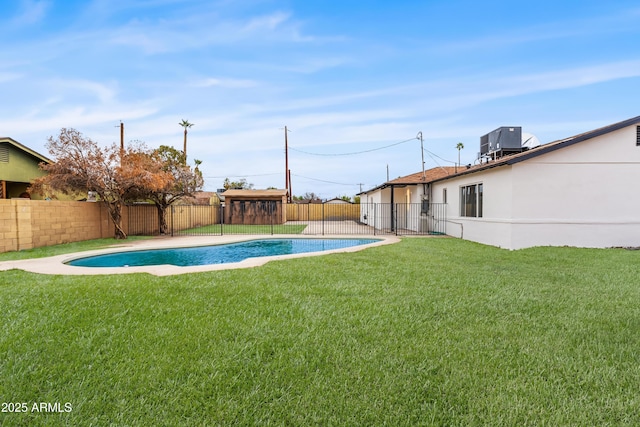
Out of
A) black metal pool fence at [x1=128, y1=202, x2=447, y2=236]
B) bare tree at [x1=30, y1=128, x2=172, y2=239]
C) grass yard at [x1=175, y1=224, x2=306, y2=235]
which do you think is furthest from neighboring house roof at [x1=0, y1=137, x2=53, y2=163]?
grass yard at [x1=175, y1=224, x2=306, y2=235]

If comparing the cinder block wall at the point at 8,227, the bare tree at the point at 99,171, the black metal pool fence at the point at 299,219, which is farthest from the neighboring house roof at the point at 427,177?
the cinder block wall at the point at 8,227

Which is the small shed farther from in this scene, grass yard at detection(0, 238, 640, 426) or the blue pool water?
grass yard at detection(0, 238, 640, 426)

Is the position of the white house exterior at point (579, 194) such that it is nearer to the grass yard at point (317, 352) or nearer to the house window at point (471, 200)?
the house window at point (471, 200)

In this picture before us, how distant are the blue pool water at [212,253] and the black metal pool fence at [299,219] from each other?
122 inches

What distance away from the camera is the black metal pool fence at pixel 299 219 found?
59.9 ft

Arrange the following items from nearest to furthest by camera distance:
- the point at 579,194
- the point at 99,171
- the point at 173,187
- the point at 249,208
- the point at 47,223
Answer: the point at 579,194
the point at 47,223
the point at 99,171
the point at 173,187
the point at 249,208

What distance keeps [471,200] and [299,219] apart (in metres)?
20.7

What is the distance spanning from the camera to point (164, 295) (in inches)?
197

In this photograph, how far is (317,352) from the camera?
134 inches

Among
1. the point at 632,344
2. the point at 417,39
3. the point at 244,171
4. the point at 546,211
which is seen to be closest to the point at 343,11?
the point at 417,39

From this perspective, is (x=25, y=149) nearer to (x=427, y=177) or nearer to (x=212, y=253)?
(x=212, y=253)

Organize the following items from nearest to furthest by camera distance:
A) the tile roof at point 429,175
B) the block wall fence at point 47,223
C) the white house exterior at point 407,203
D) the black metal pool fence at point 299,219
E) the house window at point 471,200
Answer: the block wall fence at point 47,223 → the house window at point 471,200 → the black metal pool fence at point 299,219 → the white house exterior at point 407,203 → the tile roof at point 429,175

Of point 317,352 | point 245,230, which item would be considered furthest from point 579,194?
point 245,230

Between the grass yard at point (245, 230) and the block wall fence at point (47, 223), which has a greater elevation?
the block wall fence at point (47, 223)
